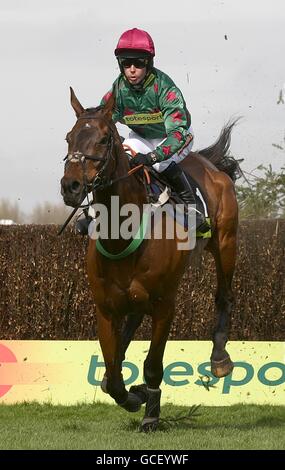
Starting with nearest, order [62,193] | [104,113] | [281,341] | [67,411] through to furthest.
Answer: [62,193], [104,113], [67,411], [281,341]

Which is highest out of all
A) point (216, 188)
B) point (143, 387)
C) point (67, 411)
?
point (216, 188)

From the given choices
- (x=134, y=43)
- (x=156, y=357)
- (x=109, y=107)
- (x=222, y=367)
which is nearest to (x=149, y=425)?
(x=156, y=357)

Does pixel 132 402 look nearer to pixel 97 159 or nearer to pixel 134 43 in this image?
pixel 97 159

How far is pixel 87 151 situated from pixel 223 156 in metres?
2.98

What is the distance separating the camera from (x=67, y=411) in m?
9.21

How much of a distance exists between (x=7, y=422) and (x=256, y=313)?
3078 mm

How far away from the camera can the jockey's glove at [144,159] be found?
7.20 meters

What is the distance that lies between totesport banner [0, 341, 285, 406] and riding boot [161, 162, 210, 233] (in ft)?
6.80

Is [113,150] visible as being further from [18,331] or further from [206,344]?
[18,331]

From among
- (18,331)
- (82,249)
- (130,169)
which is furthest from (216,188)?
(18,331)

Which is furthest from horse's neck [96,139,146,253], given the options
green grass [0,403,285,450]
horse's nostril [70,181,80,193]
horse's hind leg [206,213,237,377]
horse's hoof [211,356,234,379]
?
horse's hoof [211,356,234,379]

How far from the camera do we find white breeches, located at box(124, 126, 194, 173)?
761cm

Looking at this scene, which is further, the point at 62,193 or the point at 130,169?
the point at 130,169

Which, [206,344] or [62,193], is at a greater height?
[62,193]
